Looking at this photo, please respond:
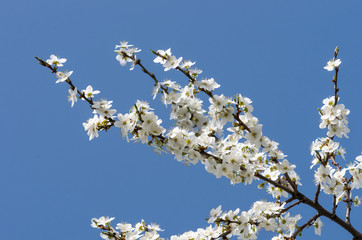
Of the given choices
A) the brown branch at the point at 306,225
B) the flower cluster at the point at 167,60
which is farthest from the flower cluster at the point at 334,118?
the flower cluster at the point at 167,60

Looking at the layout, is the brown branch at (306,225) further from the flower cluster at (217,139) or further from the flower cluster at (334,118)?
the flower cluster at (334,118)

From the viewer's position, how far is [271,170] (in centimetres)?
549

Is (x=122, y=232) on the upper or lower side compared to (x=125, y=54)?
lower

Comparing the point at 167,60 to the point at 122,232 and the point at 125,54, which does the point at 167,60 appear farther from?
the point at 122,232

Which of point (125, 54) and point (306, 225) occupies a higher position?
point (125, 54)

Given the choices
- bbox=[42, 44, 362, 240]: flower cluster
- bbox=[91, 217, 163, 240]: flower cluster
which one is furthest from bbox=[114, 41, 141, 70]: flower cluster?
bbox=[91, 217, 163, 240]: flower cluster

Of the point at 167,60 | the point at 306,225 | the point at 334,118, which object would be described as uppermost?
the point at 167,60

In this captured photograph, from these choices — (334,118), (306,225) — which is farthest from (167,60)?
(306,225)

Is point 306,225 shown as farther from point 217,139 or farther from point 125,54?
point 125,54

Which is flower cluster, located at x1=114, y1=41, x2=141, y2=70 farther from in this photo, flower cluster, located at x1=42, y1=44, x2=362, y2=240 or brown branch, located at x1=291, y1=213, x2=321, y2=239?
brown branch, located at x1=291, y1=213, x2=321, y2=239

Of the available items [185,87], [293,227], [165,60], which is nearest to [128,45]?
[165,60]

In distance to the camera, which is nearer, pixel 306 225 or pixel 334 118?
pixel 334 118

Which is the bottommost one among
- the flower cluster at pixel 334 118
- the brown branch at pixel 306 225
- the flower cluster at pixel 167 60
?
the brown branch at pixel 306 225

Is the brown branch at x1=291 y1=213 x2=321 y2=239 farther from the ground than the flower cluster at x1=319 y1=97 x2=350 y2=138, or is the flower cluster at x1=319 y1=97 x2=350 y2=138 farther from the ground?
the flower cluster at x1=319 y1=97 x2=350 y2=138
